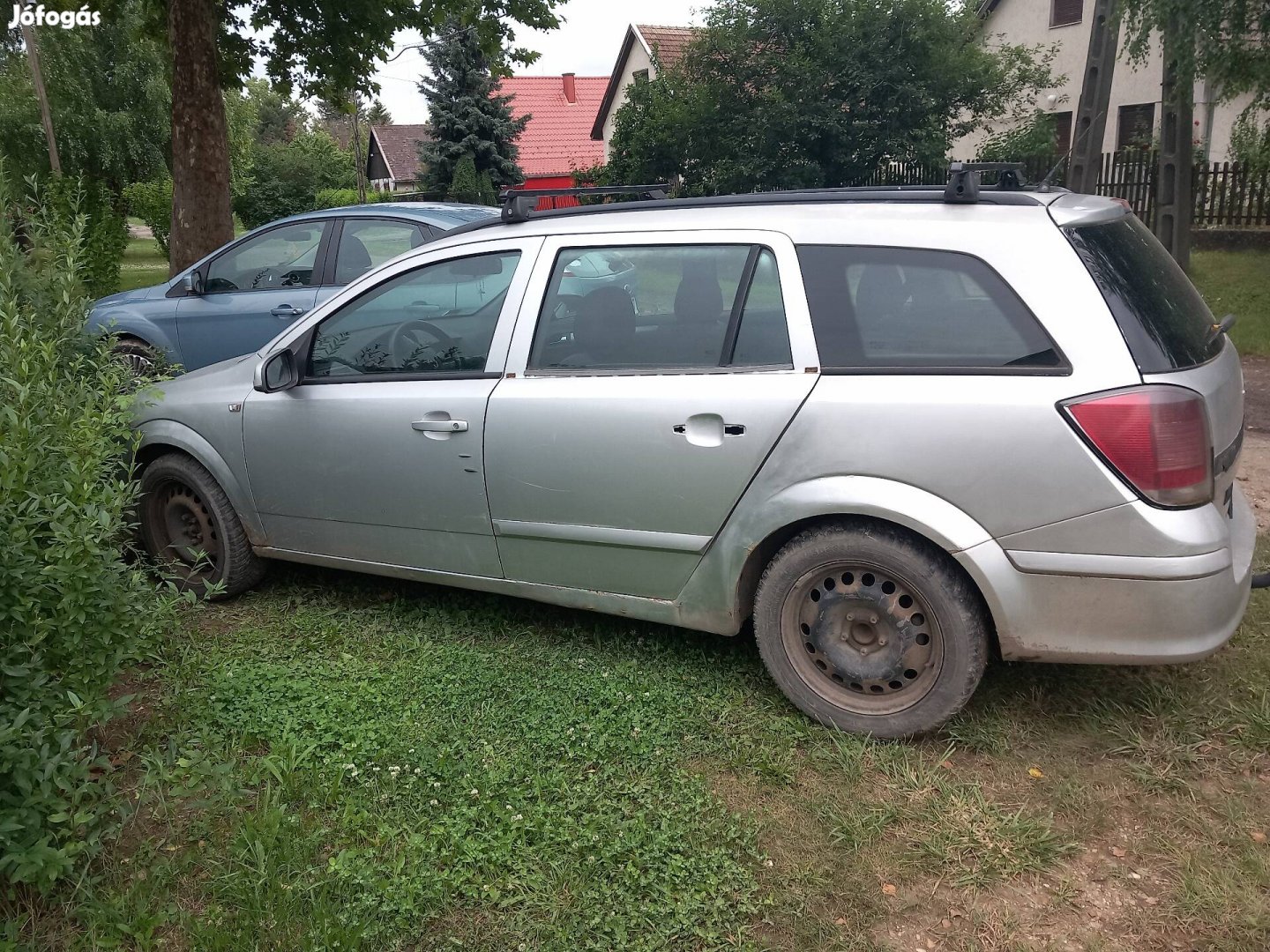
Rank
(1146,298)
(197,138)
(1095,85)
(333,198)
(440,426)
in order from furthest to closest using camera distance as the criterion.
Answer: (333,198)
(1095,85)
(197,138)
(440,426)
(1146,298)

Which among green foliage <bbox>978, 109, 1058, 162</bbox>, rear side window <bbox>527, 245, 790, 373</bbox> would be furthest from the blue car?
green foliage <bbox>978, 109, 1058, 162</bbox>

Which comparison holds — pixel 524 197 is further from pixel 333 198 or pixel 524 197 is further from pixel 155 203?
pixel 333 198

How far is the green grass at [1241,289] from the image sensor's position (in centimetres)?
1144

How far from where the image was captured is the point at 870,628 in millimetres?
3609

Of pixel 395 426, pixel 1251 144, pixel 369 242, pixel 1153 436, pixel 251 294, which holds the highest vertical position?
pixel 1251 144

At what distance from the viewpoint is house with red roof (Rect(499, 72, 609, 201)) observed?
4662 centimetres

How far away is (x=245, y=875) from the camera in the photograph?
9.85 ft

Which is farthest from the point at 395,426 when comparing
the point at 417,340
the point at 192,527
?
the point at 192,527

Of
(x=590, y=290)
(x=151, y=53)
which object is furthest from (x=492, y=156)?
(x=590, y=290)

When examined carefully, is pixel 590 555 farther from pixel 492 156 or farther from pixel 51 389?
pixel 492 156

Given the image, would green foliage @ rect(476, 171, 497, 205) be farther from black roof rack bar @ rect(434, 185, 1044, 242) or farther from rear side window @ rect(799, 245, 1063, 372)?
rear side window @ rect(799, 245, 1063, 372)

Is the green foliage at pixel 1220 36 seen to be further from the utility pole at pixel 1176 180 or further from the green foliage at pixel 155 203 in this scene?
the green foliage at pixel 155 203

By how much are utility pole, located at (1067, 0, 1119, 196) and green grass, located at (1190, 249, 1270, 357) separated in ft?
7.13

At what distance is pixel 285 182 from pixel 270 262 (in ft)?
135
